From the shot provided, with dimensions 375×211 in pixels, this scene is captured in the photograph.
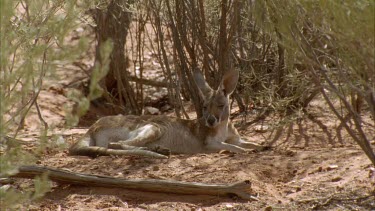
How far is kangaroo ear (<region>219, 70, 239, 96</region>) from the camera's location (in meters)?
8.69

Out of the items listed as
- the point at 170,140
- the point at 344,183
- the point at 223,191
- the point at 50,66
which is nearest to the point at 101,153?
the point at 170,140

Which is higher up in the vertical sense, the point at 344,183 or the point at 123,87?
the point at 123,87

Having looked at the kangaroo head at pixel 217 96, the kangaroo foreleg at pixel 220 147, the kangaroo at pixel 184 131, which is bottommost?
the kangaroo foreleg at pixel 220 147

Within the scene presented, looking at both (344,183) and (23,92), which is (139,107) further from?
(23,92)

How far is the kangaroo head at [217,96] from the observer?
8.70m

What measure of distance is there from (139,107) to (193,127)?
2497 mm

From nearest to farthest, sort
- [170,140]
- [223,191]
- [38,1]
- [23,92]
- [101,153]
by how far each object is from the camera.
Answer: [23,92] < [38,1] < [223,191] < [101,153] < [170,140]

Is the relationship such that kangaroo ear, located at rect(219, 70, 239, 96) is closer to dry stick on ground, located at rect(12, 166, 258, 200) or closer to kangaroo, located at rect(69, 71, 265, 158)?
kangaroo, located at rect(69, 71, 265, 158)

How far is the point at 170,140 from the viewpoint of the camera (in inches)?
341

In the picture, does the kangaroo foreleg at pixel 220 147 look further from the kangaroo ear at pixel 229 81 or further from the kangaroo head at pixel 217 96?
the kangaroo ear at pixel 229 81

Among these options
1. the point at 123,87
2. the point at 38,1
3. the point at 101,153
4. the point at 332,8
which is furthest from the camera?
the point at 123,87

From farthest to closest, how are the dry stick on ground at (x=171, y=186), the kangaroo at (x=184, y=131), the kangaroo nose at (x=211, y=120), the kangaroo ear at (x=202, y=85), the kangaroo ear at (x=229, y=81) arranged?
1. the kangaroo ear at (x=202, y=85)
2. the kangaroo ear at (x=229, y=81)
3. the kangaroo nose at (x=211, y=120)
4. the kangaroo at (x=184, y=131)
5. the dry stick on ground at (x=171, y=186)

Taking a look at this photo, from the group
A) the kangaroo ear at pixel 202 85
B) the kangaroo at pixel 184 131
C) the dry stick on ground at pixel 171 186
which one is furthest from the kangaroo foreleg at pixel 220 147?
the dry stick on ground at pixel 171 186

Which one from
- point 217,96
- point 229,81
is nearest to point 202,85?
point 217,96
